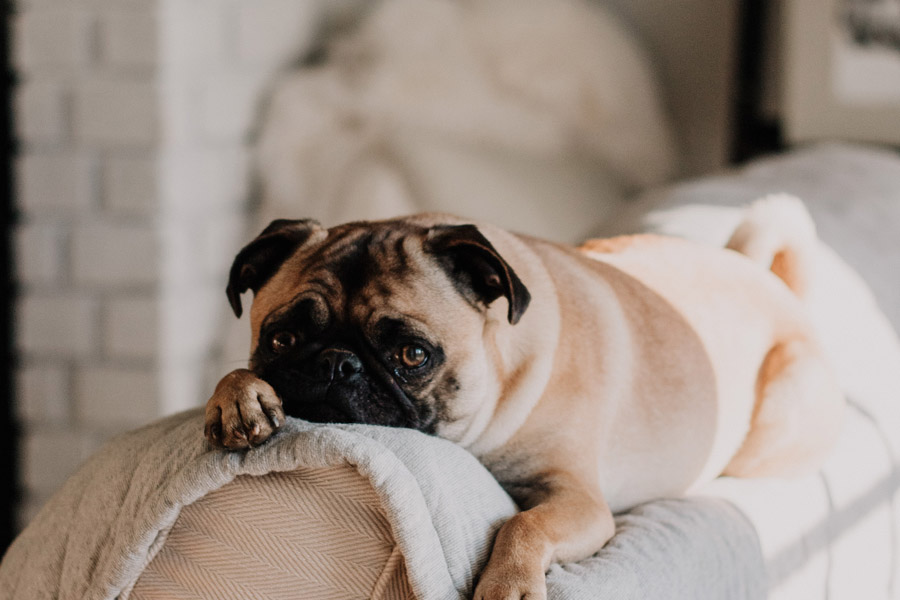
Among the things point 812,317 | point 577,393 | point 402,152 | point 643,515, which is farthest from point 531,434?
point 402,152

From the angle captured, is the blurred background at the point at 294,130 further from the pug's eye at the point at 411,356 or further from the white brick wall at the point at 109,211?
the pug's eye at the point at 411,356

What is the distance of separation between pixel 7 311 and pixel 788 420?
2.12 m

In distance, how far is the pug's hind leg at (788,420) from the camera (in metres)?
1.59

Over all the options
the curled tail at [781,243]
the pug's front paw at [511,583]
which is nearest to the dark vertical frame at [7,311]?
the curled tail at [781,243]

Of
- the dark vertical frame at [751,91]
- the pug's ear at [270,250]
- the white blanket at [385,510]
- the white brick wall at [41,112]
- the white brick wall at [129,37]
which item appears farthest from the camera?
the dark vertical frame at [751,91]

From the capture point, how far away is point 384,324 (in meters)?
1.19

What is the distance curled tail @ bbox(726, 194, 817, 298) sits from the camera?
6.17 ft

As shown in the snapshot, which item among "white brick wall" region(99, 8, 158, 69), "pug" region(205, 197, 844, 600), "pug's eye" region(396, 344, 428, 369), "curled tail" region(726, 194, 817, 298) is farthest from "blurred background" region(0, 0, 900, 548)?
"pug's eye" region(396, 344, 428, 369)

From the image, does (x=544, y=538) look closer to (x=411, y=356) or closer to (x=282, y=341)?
(x=411, y=356)

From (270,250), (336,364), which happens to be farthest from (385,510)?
(270,250)

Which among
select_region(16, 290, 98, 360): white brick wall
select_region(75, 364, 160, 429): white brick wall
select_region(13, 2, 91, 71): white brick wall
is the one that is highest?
select_region(13, 2, 91, 71): white brick wall

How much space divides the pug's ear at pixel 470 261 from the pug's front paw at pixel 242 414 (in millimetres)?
323

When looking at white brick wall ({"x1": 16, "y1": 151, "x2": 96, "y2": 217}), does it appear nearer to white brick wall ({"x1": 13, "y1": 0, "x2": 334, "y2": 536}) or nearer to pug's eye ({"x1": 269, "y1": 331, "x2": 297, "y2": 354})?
white brick wall ({"x1": 13, "y1": 0, "x2": 334, "y2": 536})

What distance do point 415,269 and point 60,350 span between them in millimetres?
1690
